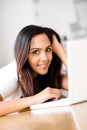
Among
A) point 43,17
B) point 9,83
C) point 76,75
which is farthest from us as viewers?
point 43,17

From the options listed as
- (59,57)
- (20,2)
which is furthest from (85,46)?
(20,2)

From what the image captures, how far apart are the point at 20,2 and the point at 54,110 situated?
Answer: 216 cm

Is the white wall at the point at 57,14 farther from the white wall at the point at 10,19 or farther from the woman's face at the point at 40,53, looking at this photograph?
the woman's face at the point at 40,53

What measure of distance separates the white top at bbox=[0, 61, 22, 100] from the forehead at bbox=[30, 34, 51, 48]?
14 centimetres

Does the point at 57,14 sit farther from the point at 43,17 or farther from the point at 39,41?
the point at 39,41

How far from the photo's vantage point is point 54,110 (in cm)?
86

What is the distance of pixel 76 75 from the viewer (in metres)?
0.86

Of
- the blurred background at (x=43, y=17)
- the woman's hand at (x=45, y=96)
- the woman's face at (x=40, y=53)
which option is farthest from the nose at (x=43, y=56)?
the blurred background at (x=43, y=17)

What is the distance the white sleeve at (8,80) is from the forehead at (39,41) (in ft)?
0.46

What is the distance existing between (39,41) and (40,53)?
6cm

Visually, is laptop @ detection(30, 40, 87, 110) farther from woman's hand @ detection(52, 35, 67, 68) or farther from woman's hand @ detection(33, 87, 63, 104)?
woman's hand @ detection(52, 35, 67, 68)

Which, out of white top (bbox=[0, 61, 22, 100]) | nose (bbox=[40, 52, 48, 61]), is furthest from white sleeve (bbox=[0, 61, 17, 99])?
nose (bbox=[40, 52, 48, 61])

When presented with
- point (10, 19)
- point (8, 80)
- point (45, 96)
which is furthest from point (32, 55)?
point (10, 19)

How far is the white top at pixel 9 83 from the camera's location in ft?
3.48
